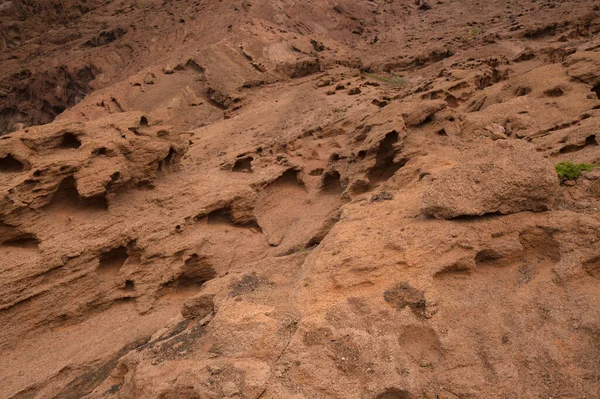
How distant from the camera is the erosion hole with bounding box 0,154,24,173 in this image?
8.91 meters

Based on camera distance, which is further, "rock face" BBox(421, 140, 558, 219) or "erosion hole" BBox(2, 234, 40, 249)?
"erosion hole" BBox(2, 234, 40, 249)

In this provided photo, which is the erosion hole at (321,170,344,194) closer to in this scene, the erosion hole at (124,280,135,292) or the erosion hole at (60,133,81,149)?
the erosion hole at (124,280,135,292)

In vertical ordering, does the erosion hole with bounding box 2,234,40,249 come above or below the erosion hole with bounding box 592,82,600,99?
below

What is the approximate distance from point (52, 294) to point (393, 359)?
720 centimetres

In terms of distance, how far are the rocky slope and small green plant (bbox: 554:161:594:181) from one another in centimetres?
8

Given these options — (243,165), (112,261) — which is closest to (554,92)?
(243,165)

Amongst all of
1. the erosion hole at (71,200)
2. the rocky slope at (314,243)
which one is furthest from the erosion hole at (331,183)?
the erosion hole at (71,200)

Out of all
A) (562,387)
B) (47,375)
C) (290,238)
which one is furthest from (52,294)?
(562,387)

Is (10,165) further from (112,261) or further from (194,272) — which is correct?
(194,272)

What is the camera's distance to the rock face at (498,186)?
4.48 meters

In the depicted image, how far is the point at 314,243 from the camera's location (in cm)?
780

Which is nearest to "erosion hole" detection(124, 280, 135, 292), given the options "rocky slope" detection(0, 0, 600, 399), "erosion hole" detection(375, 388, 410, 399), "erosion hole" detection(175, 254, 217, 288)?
"rocky slope" detection(0, 0, 600, 399)

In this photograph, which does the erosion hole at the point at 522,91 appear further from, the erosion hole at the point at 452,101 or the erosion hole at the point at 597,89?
the erosion hole at the point at 452,101

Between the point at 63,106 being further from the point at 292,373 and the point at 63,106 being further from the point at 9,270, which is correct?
the point at 292,373
